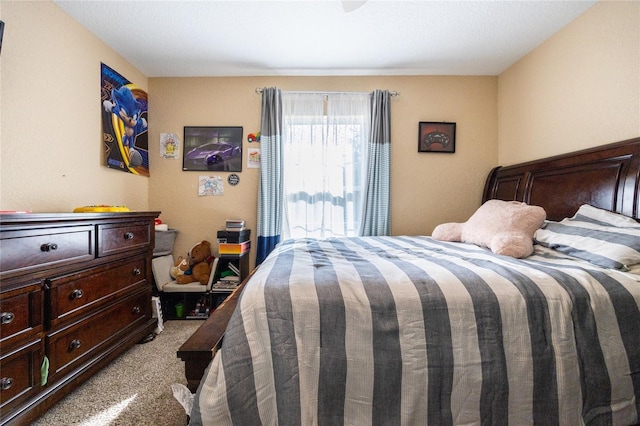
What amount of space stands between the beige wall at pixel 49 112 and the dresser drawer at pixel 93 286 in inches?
24.0

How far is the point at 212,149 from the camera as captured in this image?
2732 mm

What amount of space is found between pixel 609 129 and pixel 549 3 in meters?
0.93

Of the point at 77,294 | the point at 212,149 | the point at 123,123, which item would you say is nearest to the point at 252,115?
the point at 212,149

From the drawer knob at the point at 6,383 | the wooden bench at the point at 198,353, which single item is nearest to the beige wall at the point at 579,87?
the wooden bench at the point at 198,353

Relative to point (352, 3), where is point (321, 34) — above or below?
above

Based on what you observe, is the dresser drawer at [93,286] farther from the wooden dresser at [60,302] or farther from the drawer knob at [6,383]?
the drawer knob at [6,383]

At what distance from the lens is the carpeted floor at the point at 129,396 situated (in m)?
1.25

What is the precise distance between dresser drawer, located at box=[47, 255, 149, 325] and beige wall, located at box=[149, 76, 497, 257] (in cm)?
92

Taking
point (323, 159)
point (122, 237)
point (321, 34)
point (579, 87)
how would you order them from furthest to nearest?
point (323, 159), point (321, 34), point (579, 87), point (122, 237)

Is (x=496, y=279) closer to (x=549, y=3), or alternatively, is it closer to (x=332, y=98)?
(x=549, y=3)

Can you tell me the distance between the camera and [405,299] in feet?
2.88

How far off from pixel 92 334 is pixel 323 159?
2.17 metres

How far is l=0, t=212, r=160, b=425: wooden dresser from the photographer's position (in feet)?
3.61

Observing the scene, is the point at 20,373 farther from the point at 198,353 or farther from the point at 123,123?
the point at 123,123
